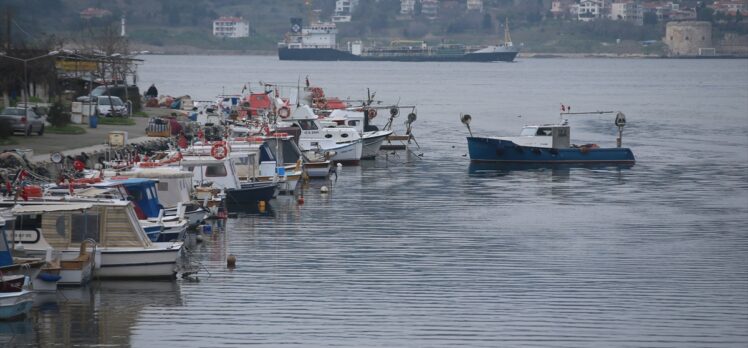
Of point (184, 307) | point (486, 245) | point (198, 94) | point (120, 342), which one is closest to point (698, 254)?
point (486, 245)

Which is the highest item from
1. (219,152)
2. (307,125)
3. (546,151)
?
(219,152)

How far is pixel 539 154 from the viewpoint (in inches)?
2226

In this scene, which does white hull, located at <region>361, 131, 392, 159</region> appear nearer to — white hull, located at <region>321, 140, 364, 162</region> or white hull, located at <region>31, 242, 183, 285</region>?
white hull, located at <region>321, 140, 364, 162</region>

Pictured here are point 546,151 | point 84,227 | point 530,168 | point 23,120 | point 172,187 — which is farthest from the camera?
point 546,151

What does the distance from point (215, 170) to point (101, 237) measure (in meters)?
11.8

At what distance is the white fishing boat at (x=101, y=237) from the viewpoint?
25.9 meters

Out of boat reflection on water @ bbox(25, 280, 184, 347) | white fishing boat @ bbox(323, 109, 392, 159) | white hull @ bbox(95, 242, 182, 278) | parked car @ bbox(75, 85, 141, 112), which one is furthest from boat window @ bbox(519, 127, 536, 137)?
white hull @ bbox(95, 242, 182, 278)

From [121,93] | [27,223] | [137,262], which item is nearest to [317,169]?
[137,262]

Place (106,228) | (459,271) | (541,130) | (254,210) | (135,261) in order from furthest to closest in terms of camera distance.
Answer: (541,130) < (254,210) < (459,271) < (135,261) < (106,228)

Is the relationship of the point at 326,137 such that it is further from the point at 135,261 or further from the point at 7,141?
the point at 135,261

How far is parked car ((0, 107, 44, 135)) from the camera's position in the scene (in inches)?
1865

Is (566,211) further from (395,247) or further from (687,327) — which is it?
(687,327)

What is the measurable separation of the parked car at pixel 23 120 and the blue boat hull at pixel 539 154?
17.7 meters

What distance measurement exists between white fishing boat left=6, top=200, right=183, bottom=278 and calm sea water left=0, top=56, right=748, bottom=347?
1.18 ft
